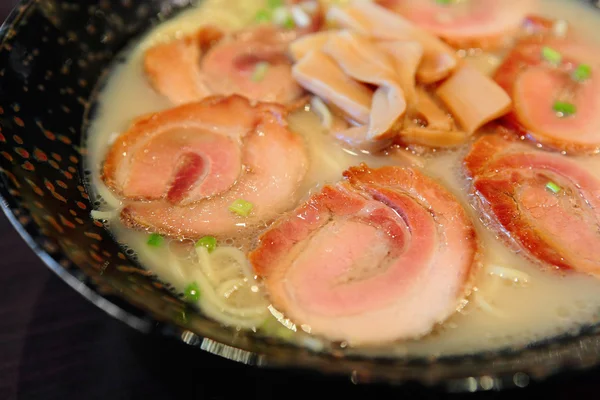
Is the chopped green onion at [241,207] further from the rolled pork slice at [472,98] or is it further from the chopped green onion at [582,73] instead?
the chopped green onion at [582,73]

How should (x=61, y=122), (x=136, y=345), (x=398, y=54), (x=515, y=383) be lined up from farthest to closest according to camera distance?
(x=398, y=54) → (x=61, y=122) → (x=136, y=345) → (x=515, y=383)

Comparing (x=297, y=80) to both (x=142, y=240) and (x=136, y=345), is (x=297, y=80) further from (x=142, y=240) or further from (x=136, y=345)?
(x=136, y=345)

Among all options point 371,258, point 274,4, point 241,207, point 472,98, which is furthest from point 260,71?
point 371,258

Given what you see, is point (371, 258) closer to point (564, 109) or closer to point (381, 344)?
point (381, 344)

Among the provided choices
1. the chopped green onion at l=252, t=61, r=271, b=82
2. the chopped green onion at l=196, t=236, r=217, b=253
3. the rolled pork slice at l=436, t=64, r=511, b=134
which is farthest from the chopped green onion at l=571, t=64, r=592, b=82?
the chopped green onion at l=196, t=236, r=217, b=253

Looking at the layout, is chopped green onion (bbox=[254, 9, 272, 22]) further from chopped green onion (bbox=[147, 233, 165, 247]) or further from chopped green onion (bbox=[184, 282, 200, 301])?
chopped green onion (bbox=[184, 282, 200, 301])

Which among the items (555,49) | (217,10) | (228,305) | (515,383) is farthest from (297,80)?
(515,383)

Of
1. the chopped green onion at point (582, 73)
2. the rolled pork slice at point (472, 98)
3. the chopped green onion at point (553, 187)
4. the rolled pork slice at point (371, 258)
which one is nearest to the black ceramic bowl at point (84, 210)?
the rolled pork slice at point (371, 258)
